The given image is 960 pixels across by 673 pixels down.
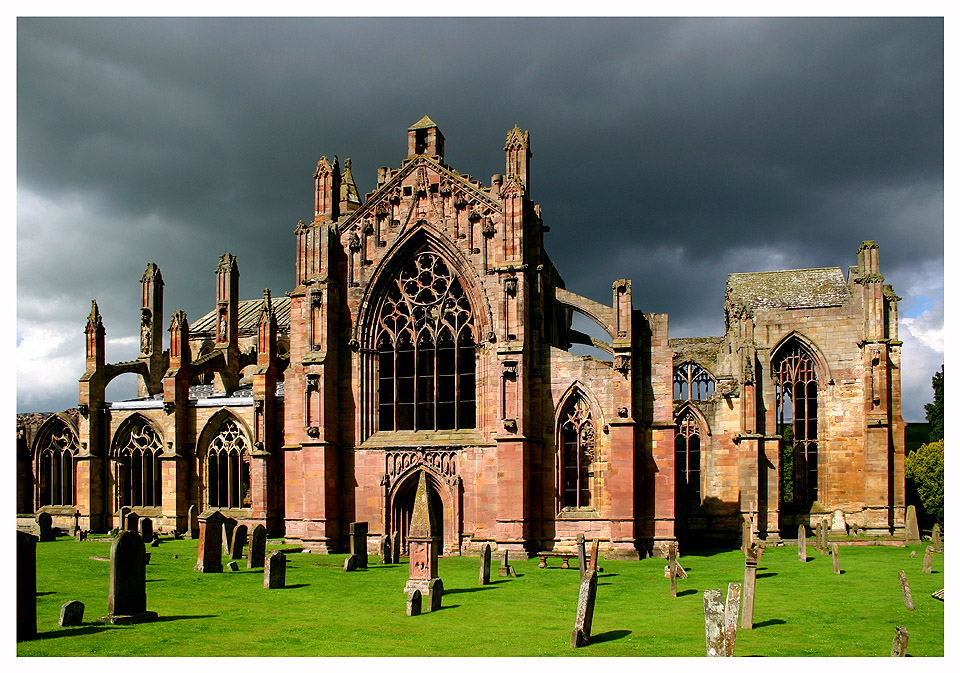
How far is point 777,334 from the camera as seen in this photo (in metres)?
43.7

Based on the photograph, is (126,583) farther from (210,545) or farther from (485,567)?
(485,567)

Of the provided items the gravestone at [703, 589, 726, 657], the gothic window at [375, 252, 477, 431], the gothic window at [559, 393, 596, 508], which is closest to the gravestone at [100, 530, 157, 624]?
the gravestone at [703, 589, 726, 657]

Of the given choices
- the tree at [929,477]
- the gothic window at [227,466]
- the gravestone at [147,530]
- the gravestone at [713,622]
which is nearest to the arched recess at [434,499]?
the gravestone at [147,530]

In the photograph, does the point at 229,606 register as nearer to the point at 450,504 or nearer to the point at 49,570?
the point at 49,570

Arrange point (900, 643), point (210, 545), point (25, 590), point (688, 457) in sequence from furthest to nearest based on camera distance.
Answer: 1. point (688, 457)
2. point (210, 545)
3. point (25, 590)
4. point (900, 643)

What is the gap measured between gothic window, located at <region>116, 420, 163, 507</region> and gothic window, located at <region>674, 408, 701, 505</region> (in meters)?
24.8

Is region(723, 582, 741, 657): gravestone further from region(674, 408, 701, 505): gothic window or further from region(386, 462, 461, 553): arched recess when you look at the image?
region(674, 408, 701, 505): gothic window

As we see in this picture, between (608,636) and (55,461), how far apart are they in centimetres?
3606

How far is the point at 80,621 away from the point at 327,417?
1713 centimetres

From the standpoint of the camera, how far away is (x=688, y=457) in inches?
1633

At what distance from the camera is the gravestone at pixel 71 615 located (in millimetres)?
14703

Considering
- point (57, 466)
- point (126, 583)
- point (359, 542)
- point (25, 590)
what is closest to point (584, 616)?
point (126, 583)

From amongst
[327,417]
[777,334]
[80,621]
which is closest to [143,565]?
[80,621]

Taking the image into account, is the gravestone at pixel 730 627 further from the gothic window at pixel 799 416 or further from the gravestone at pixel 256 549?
the gothic window at pixel 799 416
